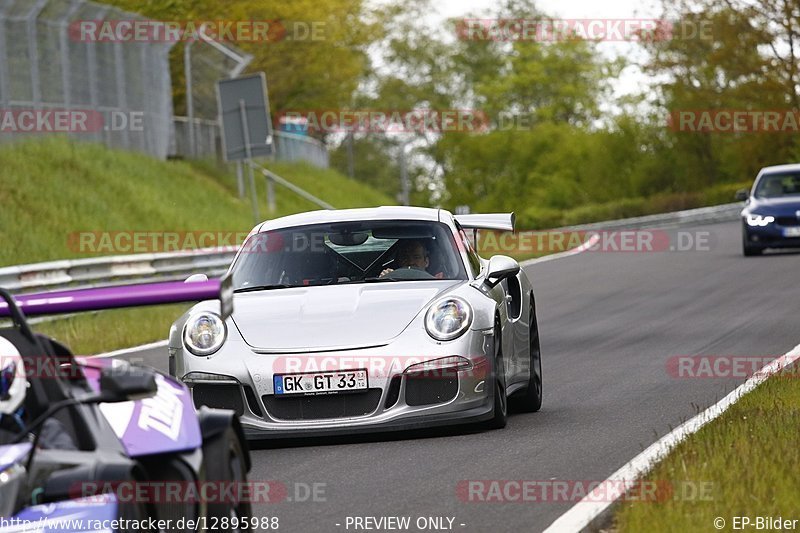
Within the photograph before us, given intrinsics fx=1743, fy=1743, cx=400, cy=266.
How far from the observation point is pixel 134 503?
15.5 ft

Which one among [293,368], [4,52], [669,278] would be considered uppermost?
[4,52]

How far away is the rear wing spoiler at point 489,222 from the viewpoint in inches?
458

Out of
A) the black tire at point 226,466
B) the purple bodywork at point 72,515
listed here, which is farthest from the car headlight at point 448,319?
the purple bodywork at point 72,515

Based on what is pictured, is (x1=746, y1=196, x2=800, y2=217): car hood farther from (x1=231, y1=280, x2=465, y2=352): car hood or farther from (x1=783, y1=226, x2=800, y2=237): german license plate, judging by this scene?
(x1=231, y1=280, x2=465, y2=352): car hood

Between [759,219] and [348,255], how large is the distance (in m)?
17.7

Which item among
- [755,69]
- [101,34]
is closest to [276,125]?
[755,69]

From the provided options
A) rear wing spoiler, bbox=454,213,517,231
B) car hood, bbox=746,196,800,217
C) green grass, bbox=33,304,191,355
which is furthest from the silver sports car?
car hood, bbox=746,196,800,217

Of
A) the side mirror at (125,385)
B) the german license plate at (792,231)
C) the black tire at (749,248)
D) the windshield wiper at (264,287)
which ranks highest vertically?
the side mirror at (125,385)

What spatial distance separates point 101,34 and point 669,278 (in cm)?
1423

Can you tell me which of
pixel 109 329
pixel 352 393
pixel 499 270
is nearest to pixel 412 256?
pixel 499 270

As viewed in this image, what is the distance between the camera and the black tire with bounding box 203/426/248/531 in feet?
17.6

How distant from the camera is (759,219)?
27547 millimetres

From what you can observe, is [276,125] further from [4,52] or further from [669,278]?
[669,278]

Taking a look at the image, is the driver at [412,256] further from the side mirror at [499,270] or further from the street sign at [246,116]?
the street sign at [246,116]
